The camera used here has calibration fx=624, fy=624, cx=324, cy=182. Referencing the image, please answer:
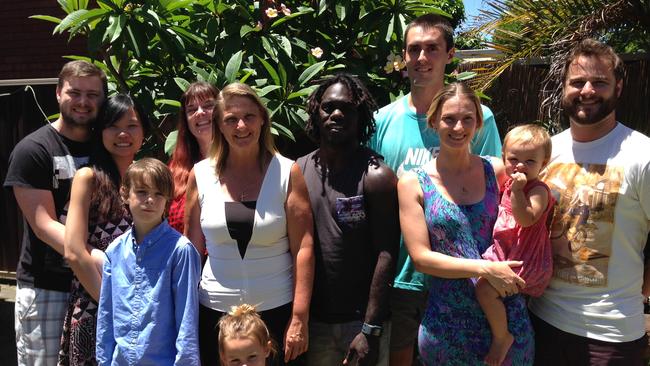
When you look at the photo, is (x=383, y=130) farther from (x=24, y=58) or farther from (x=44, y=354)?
(x=24, y=58)

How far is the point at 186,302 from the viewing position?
270cm

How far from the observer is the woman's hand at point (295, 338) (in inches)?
107

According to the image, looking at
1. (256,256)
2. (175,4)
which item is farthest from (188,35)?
(256,256)

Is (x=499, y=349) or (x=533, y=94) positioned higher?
(x=533, y=94)

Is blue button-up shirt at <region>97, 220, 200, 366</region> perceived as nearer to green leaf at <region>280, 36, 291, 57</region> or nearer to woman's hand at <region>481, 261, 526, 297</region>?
woman's hand at <region>481, 261, 526, 297</region>

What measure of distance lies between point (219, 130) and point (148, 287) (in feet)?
2.56

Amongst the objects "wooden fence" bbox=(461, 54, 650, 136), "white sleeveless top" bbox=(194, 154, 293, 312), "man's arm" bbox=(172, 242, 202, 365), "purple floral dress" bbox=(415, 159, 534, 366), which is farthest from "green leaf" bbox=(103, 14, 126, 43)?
"wooden fence" bbox=(461, 54, 650, 136)

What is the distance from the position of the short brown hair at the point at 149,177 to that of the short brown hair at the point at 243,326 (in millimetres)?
614

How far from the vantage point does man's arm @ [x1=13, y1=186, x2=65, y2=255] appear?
291 cm

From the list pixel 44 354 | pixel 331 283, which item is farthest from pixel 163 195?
pixel 44 354

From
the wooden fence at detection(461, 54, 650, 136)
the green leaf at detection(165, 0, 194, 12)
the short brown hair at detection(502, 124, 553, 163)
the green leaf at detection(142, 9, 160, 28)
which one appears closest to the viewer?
the short brown hair at detection(502, 124, 553, 163)

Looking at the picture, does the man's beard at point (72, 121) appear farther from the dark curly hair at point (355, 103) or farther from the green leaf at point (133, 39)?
the dark curly hair at point (355, 103)

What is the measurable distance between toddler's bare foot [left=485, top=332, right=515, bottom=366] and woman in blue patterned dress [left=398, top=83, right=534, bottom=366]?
3 cm

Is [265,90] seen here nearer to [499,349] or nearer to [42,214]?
[42,214]
